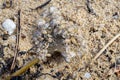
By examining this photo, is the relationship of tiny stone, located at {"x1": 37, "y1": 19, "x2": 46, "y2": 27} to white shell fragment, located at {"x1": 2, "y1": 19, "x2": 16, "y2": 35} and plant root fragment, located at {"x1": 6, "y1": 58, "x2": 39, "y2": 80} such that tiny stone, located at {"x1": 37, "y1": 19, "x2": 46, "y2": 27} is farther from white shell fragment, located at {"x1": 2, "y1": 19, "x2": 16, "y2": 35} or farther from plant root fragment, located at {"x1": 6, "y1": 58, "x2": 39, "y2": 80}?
plant root fragment, located at {"x1": 6, "y1": 58, "x2": 39, "y2": 80}

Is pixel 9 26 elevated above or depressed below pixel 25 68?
above

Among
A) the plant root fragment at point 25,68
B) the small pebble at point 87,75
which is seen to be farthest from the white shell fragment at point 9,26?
the small pebble at point 87,75

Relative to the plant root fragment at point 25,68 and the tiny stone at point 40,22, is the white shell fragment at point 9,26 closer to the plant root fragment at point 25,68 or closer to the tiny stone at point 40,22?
the tiny stone at point 40,22

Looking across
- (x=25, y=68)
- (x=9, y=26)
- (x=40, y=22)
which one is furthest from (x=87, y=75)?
(x=9, y=26)

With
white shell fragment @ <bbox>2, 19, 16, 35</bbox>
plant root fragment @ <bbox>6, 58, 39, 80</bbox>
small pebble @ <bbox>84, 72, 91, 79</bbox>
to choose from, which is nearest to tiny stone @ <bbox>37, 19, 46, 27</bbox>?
white shell fragment @ <bbox>2, 19, 16, 35</bbox>

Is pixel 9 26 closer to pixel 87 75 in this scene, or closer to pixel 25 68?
pixel 25 68

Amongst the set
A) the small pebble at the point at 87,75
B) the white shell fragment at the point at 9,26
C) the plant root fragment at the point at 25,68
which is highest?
the white shell fragment at the point at 9,26

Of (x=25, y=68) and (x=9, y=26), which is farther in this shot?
(x=9, y=26)

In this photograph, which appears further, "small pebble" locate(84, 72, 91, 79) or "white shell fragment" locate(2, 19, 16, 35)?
"white shell fragment" locate(2, 19, 16, 35)

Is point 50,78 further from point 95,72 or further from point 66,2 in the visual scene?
point 66,2
